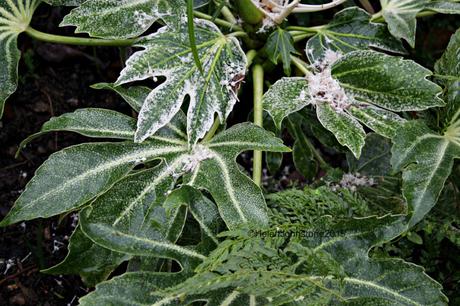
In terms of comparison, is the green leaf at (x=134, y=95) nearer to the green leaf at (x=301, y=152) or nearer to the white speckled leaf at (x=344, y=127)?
the white speckled leaf at (x=344, y=127)

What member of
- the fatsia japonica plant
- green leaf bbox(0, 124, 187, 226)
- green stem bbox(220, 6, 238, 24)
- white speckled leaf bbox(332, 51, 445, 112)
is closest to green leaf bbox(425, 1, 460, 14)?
the fatsia japonica plant

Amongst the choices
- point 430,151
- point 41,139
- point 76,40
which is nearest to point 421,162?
point 430,151

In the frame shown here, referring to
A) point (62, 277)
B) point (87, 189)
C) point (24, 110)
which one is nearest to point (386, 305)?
point (87, 189)

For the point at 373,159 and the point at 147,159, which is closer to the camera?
the point at 147,159

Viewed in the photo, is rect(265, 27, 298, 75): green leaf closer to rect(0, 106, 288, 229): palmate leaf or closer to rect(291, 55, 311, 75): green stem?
rect(291, 55, 311, 75): green stem

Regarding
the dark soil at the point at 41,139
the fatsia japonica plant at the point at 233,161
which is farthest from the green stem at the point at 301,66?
the dark soil at the point at 41,139

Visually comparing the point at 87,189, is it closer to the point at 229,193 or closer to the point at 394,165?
the point at 229,193

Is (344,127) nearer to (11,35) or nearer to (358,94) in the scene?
(358,94)
